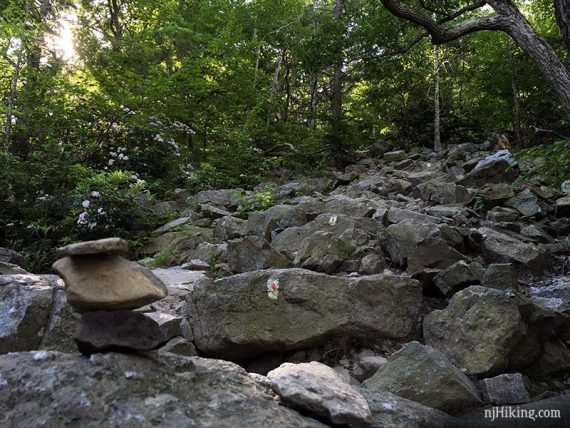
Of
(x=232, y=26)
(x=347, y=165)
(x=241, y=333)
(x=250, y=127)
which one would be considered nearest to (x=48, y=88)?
(x=250, y=127)

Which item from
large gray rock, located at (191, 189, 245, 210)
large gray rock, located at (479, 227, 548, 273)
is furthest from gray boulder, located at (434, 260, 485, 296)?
large gray rock, located at (191, 189, 245, 210)

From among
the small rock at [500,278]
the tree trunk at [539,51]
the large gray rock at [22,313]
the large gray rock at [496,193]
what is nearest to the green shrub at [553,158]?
the tree trunk at [539,51]

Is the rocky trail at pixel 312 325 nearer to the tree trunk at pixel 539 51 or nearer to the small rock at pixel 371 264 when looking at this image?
the small rock at pixel 371 264

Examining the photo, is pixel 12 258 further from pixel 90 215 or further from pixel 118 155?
pixel 118 155

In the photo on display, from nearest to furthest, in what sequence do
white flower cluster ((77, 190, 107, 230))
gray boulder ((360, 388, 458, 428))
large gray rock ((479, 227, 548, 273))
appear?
gray boulder ((360, 388, 458, 428)), large gray rock ((479, 227, 548, 273)), white flower cluster ((77, 190, 107, 230))

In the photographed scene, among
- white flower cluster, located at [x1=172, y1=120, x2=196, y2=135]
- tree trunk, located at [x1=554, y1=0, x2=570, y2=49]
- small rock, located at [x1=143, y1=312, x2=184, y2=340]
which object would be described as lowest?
small rock, located at [x1=143, y1=312, x2=184, y2=340]

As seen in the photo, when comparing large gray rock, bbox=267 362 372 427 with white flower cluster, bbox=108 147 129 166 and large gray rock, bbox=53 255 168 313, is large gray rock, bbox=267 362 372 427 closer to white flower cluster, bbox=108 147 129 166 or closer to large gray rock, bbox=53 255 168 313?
large gray rock, bbox=53 255 168 313

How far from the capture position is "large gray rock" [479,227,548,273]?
5.41 m

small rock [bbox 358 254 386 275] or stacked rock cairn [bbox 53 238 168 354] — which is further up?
stacked rock cairn [bbox 53 238 168 354]

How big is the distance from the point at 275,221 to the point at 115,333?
525 cm

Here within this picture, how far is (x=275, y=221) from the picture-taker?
294 inches

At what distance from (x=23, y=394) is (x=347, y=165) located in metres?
13.6

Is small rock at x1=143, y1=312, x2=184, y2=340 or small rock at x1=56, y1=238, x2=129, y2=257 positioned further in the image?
small rock at x1=143, y1=312, x2=184, y2=340

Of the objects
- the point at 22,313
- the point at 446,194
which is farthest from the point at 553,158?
the point at 22,313
